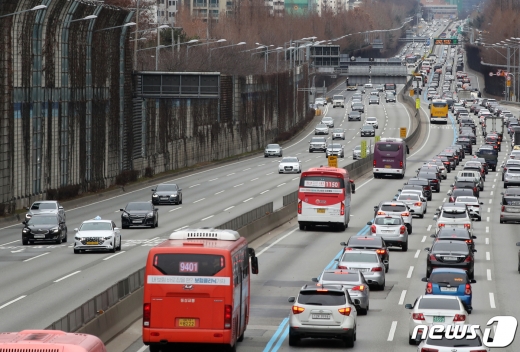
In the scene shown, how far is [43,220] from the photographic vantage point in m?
47.2

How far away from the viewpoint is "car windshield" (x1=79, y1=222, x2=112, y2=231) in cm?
4366

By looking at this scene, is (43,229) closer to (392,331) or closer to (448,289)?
(448,289)

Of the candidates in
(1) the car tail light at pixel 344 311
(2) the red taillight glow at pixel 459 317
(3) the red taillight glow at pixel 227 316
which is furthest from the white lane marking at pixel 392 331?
(3) the red taillight glow at pixel 227 316

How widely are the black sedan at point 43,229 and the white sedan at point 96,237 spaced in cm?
331

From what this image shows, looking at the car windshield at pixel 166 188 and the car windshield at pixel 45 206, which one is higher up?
the car windshield at pixel 45 206

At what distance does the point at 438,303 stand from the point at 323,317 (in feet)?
8.69

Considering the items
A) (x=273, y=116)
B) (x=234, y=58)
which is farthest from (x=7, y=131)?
(x=234, y=58)

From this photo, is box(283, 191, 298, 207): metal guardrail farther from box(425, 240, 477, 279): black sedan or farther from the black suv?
box(425, 240, 477, 279): black sedan

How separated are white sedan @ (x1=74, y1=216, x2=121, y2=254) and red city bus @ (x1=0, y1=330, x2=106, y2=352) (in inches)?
1165

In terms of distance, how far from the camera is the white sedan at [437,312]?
2514cm

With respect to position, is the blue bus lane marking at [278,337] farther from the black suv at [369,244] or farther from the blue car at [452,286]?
the black suv at [369,244]

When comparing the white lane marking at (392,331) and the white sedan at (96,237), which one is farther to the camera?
the white sedan at (96,237)

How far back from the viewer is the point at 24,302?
31.0 metres

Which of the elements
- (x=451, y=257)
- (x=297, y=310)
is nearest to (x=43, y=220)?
(x=451, y=257)
